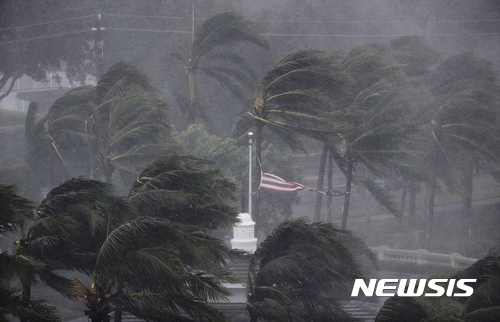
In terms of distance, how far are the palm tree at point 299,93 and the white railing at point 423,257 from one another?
1131 cm

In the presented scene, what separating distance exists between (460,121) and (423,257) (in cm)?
927

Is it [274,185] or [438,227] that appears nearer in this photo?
[274,185]

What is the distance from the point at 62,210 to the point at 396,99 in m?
22.4

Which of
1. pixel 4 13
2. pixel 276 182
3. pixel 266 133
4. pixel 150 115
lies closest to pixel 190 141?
pixel 266 133

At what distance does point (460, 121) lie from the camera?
36.0 m

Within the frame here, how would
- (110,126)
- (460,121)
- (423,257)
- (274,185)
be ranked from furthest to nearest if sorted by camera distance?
(460,121), (423,257), (110,126), (274,185)

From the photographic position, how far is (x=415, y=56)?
44719 mm

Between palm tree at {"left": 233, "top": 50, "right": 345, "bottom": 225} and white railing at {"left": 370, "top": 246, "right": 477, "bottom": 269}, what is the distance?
11.3m

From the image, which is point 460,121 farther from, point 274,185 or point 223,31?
point 274,185

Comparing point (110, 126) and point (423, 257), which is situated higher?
point (110, 126)

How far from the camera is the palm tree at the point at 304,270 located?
14.3 m

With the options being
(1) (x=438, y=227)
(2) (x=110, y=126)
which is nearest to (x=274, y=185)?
(2) (x=110, y=126)

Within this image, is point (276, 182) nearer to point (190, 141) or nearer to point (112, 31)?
point (190, 141)

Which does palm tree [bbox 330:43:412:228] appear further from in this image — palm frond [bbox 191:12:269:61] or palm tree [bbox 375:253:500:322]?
palm tree [bbox 375:253:500:322]
